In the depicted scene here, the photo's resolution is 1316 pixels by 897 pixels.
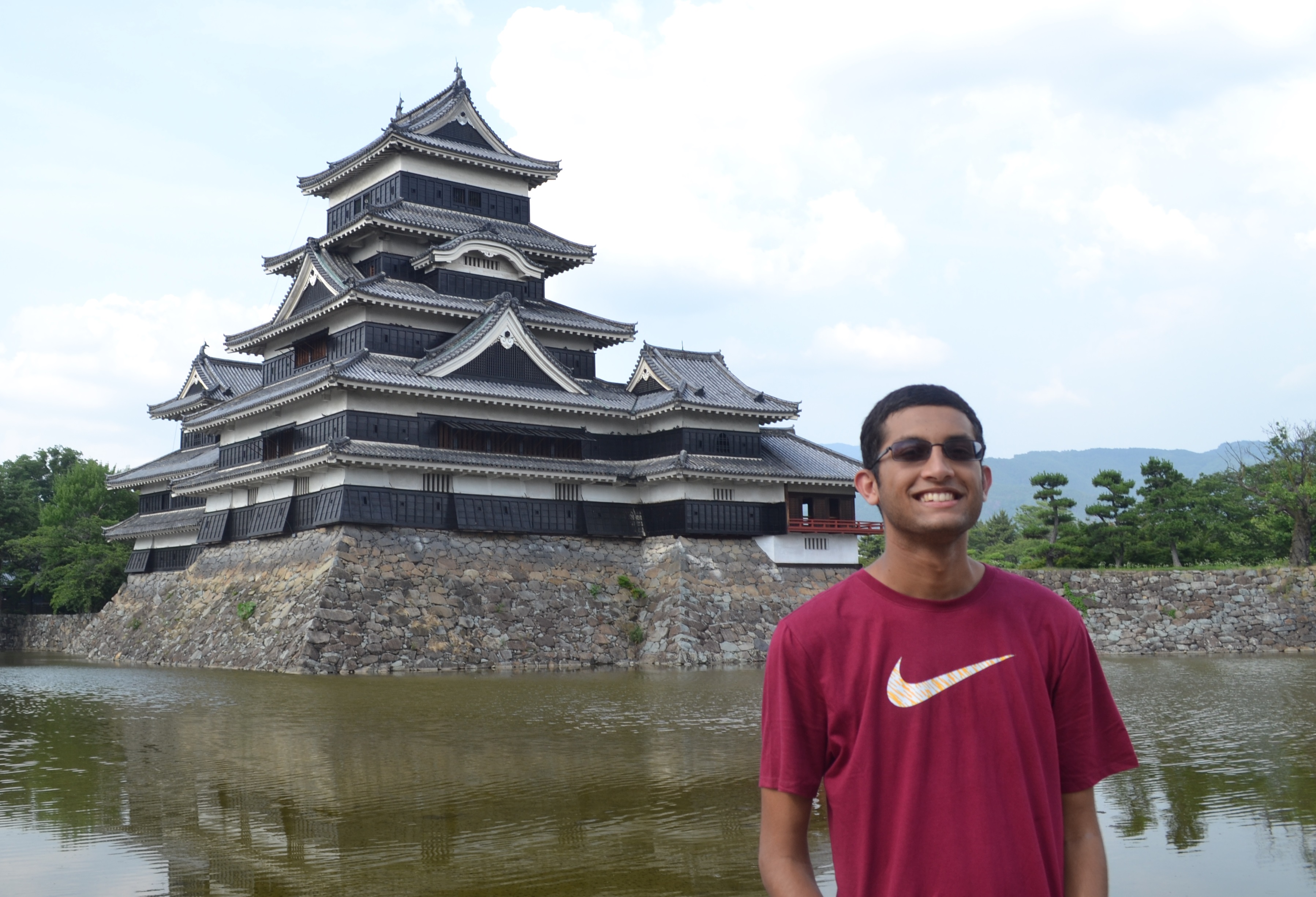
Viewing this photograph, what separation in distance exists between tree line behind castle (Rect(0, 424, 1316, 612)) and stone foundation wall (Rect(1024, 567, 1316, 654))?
220 centimetres

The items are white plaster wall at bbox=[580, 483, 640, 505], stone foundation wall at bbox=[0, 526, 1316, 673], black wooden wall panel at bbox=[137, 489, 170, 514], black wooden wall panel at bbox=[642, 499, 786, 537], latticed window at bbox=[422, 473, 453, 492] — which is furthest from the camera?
black wooden wall panel at bbox=[137, 489, 170, 514]

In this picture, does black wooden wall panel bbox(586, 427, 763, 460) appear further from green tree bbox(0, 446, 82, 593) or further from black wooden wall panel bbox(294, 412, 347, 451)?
green tree bbox(0, 446, 82, 593)

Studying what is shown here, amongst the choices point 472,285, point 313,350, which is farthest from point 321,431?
point 472,285

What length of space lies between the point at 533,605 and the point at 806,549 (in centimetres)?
984

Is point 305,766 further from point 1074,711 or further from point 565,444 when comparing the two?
point 565,444

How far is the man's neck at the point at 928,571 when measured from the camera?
307 centimetres

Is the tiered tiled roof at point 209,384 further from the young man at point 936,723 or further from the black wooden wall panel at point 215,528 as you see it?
the young man at point 936,723

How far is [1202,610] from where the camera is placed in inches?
1384

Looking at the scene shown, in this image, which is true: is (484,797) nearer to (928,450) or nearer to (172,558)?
(928,450)

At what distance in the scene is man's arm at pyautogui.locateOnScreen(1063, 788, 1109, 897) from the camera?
3.00 meters

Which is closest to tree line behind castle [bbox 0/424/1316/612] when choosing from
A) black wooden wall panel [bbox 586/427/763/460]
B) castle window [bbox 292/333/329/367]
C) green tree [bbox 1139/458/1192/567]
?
green tree [bbox 1139/458/1192/567]

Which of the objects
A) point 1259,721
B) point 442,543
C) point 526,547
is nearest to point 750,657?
point 526,547

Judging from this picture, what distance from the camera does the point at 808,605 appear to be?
3.06 metres

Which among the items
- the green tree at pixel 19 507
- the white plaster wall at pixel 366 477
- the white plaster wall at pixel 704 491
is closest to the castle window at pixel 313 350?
the white plaster wall at pixel 366 477
